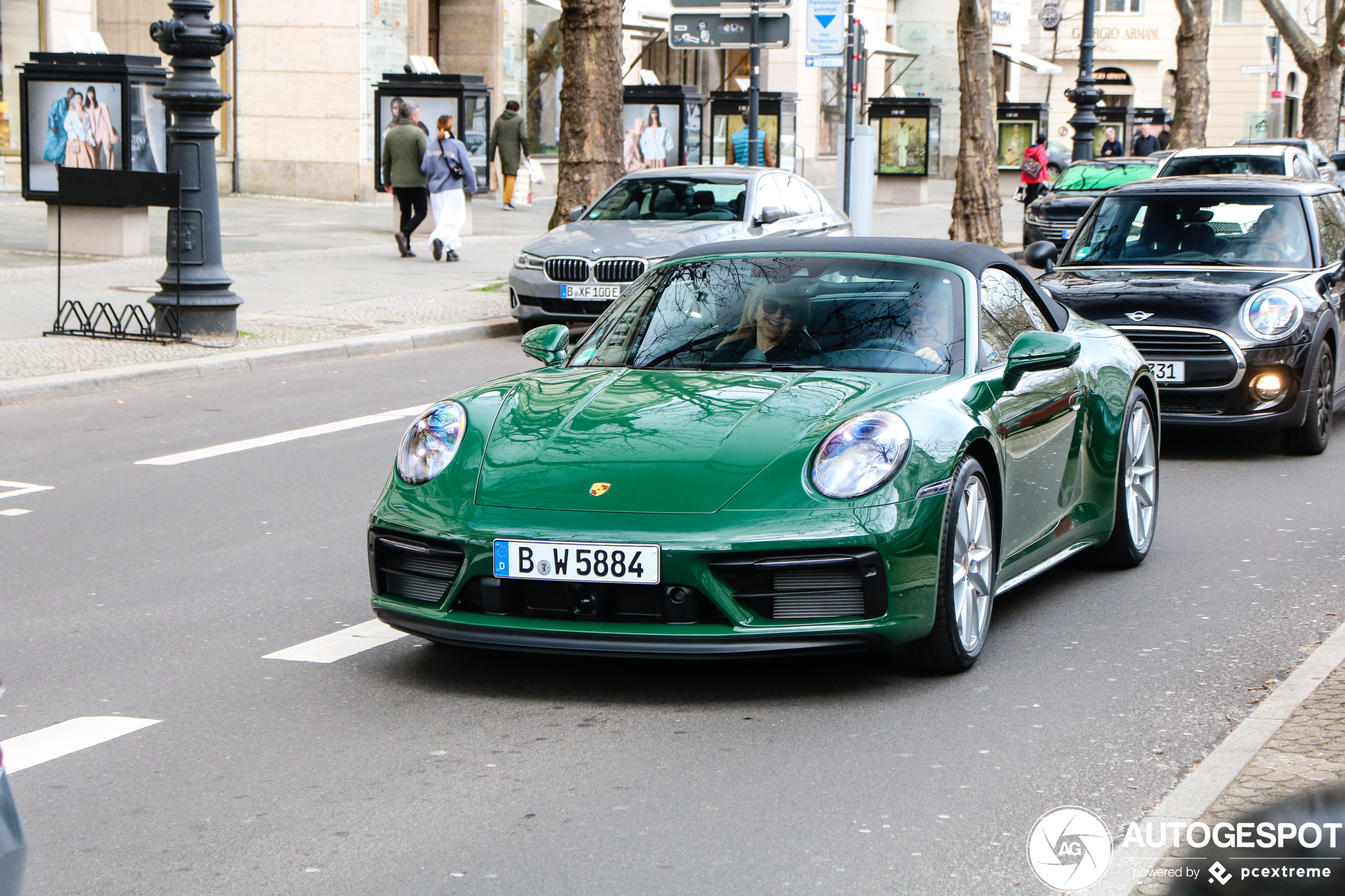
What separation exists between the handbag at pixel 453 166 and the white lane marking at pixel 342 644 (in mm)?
15874

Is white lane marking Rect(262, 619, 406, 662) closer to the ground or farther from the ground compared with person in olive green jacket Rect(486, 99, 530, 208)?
closer to the ground

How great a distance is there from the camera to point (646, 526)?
497cm

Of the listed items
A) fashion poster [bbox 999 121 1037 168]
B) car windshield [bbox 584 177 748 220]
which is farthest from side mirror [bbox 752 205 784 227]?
fashion poster [bbox 999 121 1037 168]

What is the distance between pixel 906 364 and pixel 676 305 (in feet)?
2.93

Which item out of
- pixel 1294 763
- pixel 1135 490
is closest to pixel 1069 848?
A: pixel 1294 763

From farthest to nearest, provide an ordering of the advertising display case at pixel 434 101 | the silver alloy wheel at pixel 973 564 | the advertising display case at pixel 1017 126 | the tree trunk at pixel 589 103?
the advertising display case at pixel 1017 126, the advertising display case at pixel 434 101, the tree trunk at pixel 589 103, the silver alloy wheel at pixel 973 564

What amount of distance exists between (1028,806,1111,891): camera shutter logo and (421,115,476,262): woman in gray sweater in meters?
18.0

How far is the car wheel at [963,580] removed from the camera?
5.24 m

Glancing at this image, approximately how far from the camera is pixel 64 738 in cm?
483

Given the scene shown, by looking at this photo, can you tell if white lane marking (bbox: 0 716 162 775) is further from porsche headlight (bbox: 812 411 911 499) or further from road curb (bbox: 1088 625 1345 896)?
road curb (bbox: 1088 625 1345 896)

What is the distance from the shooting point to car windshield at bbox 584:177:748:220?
55.2ft

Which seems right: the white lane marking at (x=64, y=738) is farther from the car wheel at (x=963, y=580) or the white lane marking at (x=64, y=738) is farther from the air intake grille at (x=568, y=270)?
the air intake grille at (x=568, y=270)

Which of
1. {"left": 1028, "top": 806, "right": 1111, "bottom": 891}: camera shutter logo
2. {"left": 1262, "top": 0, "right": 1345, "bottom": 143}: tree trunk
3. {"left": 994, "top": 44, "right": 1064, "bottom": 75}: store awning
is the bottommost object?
{"left": 1028, "top": 806, "right": 1111, "bottom": 891}: camera shutter logo

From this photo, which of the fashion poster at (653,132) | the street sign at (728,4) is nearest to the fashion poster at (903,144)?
the fashion poster at (653,132)
